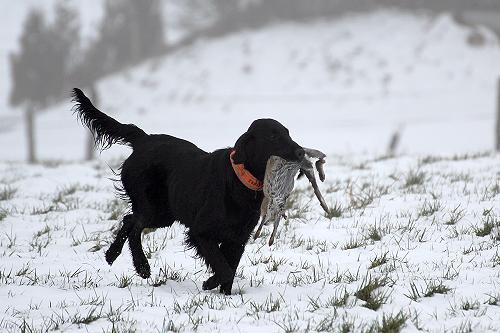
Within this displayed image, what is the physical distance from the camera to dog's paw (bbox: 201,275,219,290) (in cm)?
349

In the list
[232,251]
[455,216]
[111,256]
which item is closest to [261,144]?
[232,251]

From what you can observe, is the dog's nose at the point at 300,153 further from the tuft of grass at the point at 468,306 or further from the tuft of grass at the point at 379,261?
the tuft of grass at the point at 468,306

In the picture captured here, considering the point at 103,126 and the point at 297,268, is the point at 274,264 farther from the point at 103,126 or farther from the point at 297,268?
the point at 103,126

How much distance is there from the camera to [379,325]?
2.80 meters

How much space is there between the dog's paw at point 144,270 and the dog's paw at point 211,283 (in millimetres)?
503

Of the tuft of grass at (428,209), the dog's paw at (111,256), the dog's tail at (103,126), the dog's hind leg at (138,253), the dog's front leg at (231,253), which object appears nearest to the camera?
the dog's front leg at (231,253)

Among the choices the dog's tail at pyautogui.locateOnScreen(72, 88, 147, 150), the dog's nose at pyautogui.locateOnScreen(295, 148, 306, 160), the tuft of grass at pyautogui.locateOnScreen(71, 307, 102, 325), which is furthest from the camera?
the dog's tail at pyautogui.locateOnScreen(72, 88, 147, 150)

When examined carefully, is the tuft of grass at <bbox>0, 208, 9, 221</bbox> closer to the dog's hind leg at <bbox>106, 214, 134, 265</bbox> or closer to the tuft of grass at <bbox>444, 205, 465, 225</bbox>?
the dog's hind leg at <bbox>106, 214, 134, 265</bbox>

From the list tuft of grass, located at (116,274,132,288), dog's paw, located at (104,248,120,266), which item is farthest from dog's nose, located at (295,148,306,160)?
dog's paw, located at (104,248,120,266)

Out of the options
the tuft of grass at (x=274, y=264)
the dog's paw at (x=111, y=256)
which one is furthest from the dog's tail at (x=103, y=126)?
the tuft of grass at (x=274, y=264)

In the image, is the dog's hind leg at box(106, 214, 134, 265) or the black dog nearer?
the black dog

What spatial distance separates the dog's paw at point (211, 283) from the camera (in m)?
3.49

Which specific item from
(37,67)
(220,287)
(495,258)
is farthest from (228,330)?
(37,67)

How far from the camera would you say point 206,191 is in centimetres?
359
